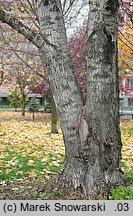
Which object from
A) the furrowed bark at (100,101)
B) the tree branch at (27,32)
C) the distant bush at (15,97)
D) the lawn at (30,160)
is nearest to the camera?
the furrowed bark at (100,101)

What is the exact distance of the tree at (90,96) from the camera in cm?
335

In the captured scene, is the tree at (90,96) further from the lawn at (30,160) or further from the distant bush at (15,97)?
the distant bush at (15,97)

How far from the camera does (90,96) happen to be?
3408 mm

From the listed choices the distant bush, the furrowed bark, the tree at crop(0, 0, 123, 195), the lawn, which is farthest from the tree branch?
the distant bush

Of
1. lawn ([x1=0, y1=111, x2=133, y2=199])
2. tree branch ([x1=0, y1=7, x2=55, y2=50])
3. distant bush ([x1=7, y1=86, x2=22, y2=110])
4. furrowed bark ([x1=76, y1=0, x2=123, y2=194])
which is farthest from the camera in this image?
distant bush ([x1=7, y1=86, x2=22, y2=110])

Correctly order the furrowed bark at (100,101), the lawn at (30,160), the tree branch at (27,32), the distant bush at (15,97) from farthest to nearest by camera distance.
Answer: the distant bush at (15,97)
the lawn at (30,160)
the tree branch at (27,32)
the furrowed bark at (100,101)

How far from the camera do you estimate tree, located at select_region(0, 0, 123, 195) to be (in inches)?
132

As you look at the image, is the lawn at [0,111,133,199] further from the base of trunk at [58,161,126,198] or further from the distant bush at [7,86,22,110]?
the distant bush at [7,86,22,110]

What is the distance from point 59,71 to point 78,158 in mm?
1016

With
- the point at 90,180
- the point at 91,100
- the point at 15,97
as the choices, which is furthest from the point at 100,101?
the point at 15,97

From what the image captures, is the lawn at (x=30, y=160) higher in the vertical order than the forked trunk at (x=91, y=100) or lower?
lower

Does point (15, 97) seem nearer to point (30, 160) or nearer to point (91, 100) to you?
point (30, 160)

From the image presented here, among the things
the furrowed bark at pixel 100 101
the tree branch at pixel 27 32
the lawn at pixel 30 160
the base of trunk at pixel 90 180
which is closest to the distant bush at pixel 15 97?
the lawn at pixel 30 160

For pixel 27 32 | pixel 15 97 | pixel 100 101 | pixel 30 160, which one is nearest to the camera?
pixel 100 101
